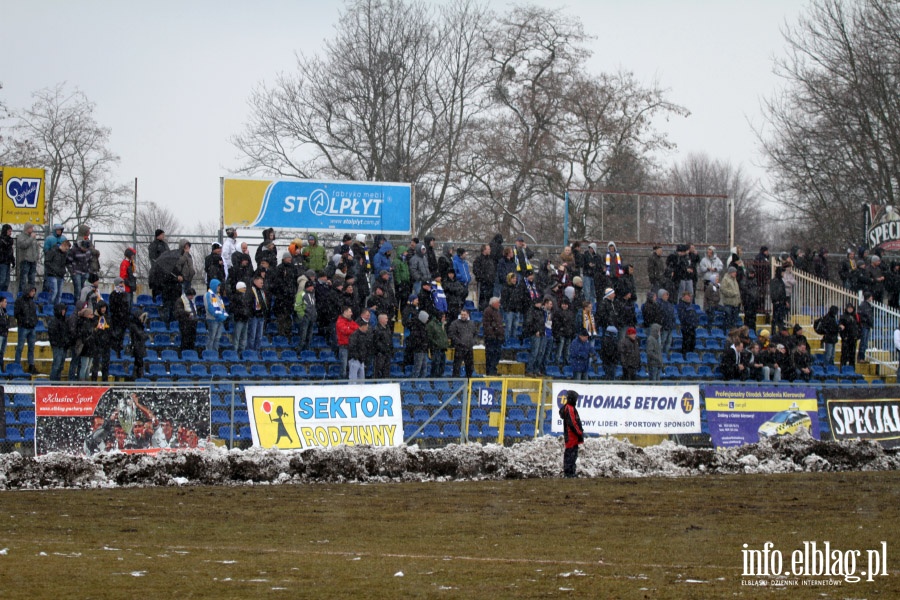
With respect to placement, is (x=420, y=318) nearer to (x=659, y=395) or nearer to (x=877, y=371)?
(x=659, y=395)

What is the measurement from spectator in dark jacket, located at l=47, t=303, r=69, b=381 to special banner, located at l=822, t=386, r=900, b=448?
14.7 m

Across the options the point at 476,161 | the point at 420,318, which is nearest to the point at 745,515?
the point at 420,318

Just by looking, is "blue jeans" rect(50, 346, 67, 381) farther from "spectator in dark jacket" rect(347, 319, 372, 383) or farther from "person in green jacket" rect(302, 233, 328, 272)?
"person in green jacket" rect(302, 233, 328, 272)

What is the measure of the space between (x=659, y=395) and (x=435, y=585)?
1265 centimetres

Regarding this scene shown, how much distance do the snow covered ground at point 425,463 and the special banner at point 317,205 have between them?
10830mm

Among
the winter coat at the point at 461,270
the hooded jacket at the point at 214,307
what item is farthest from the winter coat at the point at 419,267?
the hooded jacket at the point at 214,307

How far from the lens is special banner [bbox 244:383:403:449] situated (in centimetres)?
1952

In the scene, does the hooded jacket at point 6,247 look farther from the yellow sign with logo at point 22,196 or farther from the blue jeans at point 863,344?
the blue jeans at point 863,344

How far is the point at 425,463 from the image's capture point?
777 inches

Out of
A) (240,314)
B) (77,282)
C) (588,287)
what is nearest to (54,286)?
(77,282)

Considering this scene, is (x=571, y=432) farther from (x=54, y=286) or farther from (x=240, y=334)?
(x=54, y=286)

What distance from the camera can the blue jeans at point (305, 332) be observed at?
25.0m

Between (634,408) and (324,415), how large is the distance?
5980 mm

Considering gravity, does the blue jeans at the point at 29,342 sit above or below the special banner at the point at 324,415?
above
